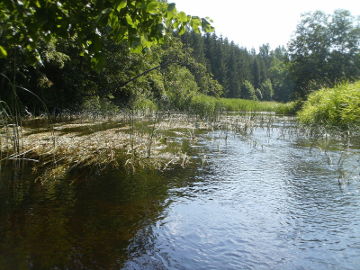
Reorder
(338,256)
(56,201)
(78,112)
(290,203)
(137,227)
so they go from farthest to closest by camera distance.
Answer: (78,112) → (290,203) → (56,201) → (137,227) → (338,256)

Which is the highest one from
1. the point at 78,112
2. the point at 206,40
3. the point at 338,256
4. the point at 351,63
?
the point at 206,40

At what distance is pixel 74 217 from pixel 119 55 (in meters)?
17.8

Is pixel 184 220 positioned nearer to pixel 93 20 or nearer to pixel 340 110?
pixel 93 20

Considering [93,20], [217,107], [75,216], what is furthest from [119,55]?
[93,20]

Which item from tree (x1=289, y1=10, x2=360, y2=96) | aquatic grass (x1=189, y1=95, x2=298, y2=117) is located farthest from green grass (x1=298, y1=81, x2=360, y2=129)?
tree (x1=289, y1=10, x2=360, y2=96)

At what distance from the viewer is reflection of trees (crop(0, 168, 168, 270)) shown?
10.6 ft

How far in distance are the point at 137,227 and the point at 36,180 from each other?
8.92 ft

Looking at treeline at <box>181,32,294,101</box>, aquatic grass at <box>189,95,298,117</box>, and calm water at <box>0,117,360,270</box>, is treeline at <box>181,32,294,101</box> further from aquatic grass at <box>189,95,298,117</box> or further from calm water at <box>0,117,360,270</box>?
calm water at <box>0,117,360,270</box>

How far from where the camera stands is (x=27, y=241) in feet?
11.6

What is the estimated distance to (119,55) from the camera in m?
20.7

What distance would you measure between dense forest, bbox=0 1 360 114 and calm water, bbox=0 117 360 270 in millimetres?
1618

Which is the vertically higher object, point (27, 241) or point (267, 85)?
point (267, 85)

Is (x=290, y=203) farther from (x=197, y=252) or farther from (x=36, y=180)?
(x=36, y=180)

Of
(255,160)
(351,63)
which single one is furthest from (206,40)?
(255,160)
